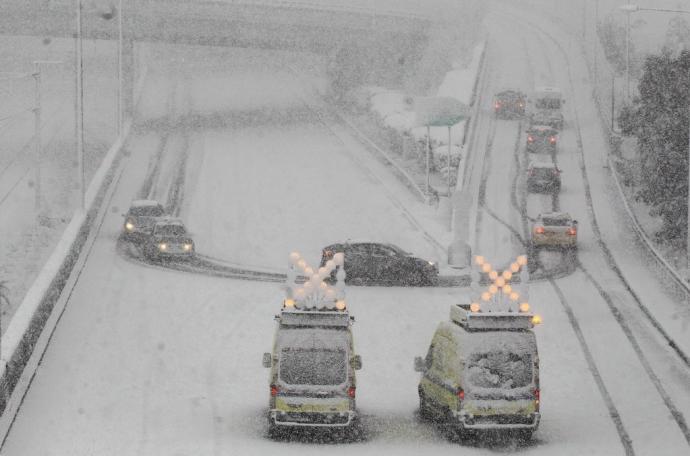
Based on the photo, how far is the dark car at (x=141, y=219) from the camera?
45625 millimetres

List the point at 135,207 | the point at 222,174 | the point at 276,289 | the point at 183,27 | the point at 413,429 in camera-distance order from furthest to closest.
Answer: the point at 183,27 < the point at 222,174 < the point at 135,207 < the point at 276,289 < the point at 413,429

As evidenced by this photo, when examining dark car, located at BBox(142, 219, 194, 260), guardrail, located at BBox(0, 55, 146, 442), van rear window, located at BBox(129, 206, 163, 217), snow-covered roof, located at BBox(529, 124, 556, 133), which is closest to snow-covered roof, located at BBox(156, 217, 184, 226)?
dark car, located at BBox(142, 219, 194, 260)

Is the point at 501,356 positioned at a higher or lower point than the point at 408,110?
higher

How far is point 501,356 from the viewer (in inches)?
851

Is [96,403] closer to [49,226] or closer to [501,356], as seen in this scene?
[501,356]

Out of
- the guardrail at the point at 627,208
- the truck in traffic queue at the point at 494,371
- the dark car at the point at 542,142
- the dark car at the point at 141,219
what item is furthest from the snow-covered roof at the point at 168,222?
the dark car at the point at 542,142

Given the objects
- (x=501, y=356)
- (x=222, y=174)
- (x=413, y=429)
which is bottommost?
(x=222, y=174)

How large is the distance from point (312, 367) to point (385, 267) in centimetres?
1723

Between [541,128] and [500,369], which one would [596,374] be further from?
[541,128]

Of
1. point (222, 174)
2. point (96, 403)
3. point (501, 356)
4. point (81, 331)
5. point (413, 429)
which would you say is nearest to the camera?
point (501, 356)

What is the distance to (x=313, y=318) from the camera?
2216 cm

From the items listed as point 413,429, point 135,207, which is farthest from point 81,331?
point 135,207

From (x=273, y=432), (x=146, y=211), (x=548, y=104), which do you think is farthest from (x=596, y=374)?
(x=548, y=104)

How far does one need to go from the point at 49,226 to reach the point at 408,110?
33.2m
